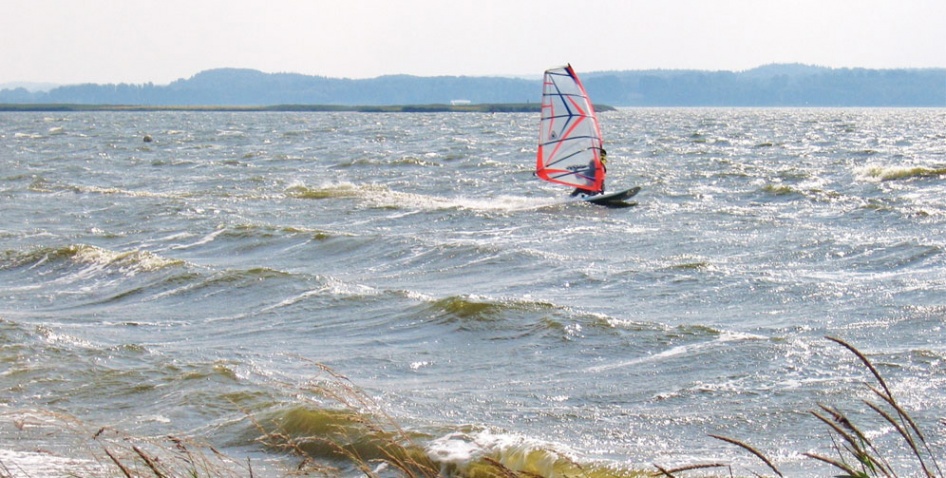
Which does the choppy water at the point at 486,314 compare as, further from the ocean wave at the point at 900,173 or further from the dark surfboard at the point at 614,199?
the ocean wave at the point at 900,173

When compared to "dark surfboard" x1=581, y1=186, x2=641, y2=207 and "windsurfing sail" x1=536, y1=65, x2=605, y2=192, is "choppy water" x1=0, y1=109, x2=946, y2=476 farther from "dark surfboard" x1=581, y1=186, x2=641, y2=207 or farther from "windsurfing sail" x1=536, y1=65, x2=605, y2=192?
"windsurfing sail" x1=536, y1=65, x2=605, y2=192

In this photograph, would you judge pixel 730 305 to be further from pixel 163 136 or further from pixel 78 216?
pixel 163 136

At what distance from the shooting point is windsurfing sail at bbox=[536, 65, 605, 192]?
99.7 feet

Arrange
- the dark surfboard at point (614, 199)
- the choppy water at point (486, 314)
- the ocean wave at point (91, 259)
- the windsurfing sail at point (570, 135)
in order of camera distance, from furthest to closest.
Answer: the windsurfing sail at point (570, 135)
the dark surfboard at point (614, 199)
the ocean wave at point (91, 259)
the choppy water at point (486, 314)

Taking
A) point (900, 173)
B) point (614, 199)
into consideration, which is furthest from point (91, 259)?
point (900, 173)

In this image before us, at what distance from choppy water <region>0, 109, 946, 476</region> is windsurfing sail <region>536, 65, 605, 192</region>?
1.19m

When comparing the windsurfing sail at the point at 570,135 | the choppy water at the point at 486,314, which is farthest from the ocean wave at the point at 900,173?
the windsurfing sail at the point at 570,135

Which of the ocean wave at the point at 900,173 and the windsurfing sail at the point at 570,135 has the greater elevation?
the windsurfing sail at the point at 570,135

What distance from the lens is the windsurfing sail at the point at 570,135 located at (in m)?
30.4

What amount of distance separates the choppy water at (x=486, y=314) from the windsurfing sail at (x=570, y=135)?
1.19 meters

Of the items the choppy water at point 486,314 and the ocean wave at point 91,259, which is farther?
the ocean wave at point 91,259

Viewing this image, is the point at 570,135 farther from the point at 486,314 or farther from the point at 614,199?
the point at 486,314

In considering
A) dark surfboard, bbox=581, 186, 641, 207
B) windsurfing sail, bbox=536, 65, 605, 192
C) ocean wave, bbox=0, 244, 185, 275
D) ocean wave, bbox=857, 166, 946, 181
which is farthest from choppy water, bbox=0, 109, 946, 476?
ocean wave, bbox=857, 166, 946, 181

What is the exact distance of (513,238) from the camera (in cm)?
2327
